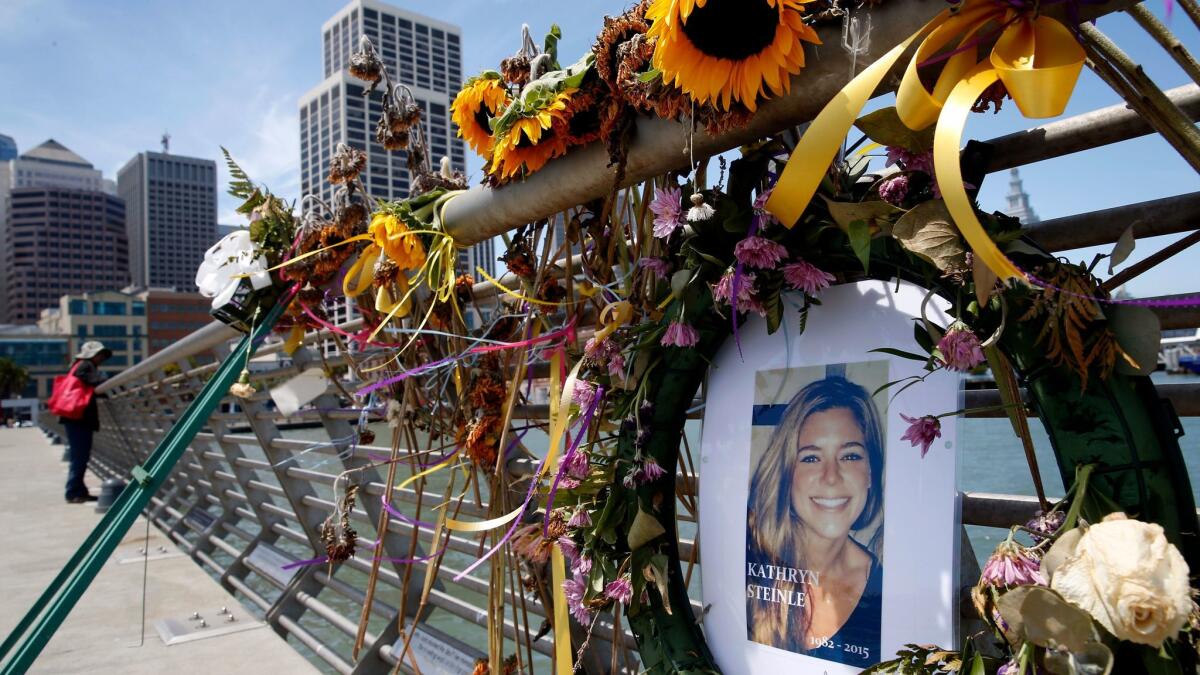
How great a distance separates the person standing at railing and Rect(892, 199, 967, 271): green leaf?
7.02 metres

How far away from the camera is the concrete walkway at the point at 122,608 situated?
2.60 m

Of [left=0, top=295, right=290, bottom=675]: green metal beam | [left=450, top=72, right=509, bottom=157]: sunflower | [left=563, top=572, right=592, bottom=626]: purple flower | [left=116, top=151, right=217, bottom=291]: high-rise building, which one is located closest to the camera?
[left=563, top=572, right=592, bottom=626]: purple flower

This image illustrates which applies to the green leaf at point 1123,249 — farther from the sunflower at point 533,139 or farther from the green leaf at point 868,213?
the sunflower at point 533,139

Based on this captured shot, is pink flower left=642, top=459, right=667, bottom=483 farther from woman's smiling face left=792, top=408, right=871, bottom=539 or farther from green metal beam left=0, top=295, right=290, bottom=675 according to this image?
green metal beam left=0, top=295, right=290, bottom=675

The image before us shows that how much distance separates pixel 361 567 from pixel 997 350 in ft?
9.14

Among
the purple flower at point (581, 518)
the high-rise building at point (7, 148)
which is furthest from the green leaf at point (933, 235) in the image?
the high-rise building at point (7, 148)

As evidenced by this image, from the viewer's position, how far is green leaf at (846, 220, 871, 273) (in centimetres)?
85

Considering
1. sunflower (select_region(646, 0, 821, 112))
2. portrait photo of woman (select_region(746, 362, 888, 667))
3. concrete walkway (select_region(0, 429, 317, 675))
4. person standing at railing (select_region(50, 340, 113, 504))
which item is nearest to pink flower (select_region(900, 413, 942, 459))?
portrait photo of woman (select_region(746, 362, 888, 667))

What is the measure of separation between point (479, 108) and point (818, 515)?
0.91 meters

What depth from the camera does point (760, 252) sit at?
951mm

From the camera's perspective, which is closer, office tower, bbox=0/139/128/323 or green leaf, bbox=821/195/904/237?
green leaf, bbox=821/195/904/237

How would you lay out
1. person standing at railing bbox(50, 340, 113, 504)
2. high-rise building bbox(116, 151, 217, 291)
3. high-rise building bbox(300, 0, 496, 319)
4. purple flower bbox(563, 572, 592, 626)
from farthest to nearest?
1. high-rise building bbox(116, 151, 217, 291)
2. person standing at railing bbox(50, 340, 113, 504)
3. high-rise building bbox(300, 0, 496, 319)
4. purple flower bbox(563, 572, 592, 626)

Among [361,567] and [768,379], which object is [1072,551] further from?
[361,567]

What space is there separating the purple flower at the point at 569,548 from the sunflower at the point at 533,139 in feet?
1.90
